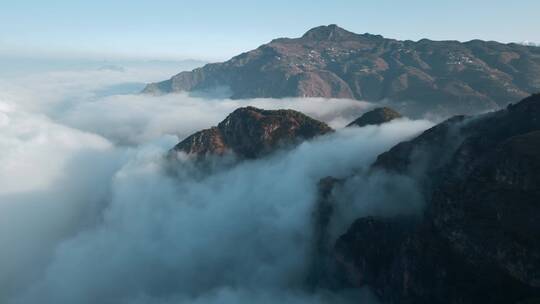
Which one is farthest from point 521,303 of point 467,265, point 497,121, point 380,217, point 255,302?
point 255,302

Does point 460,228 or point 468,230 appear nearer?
point 468,230

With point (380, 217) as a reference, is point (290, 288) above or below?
below

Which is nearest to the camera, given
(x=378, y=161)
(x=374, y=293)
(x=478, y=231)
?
(x=478, y=231)

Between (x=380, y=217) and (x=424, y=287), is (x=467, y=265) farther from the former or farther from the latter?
(x=380, y=217)

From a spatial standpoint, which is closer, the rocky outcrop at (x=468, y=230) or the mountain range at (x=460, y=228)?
the rocky outcrop at (x=468, y=230)

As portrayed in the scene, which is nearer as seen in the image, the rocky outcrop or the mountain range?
the rocky outcrop

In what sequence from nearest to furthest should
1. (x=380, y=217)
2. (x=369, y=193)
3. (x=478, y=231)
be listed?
1. (x=478, y=231)
2. (x=380, y=217)
3. (x=369, y=193)

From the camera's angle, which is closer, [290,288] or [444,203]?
[444,203]

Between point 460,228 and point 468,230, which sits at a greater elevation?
point 468,230
